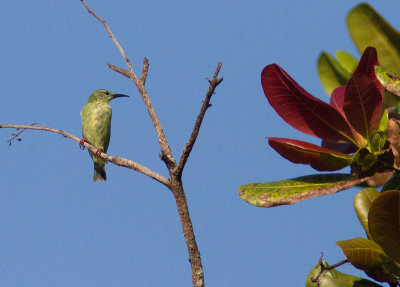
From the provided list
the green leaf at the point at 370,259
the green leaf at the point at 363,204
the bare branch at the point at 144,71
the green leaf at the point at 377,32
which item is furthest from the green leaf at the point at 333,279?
the bare branch at the point at 144,71

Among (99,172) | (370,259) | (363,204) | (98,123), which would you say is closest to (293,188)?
(363,204)

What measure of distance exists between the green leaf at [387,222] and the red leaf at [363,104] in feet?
1.77

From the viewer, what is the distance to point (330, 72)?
3.70 metres

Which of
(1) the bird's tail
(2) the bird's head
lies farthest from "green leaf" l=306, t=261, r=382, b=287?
(2) the bird's head

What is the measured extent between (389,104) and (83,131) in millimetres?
7381

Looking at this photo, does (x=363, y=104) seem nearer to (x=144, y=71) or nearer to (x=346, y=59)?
(x=346, y=59)

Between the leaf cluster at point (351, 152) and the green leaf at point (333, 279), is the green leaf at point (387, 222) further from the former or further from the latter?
the green leaf at point (333, 279)

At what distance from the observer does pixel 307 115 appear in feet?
8.29

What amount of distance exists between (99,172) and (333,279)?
8268 millimetres

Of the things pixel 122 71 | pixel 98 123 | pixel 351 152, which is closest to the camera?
pixel 351 152

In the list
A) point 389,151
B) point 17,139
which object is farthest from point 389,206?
point 17,139

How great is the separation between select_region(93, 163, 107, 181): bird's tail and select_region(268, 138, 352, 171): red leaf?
26.5ft

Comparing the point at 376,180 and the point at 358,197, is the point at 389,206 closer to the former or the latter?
the point at 358,197

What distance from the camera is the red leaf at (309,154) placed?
2428 mm
